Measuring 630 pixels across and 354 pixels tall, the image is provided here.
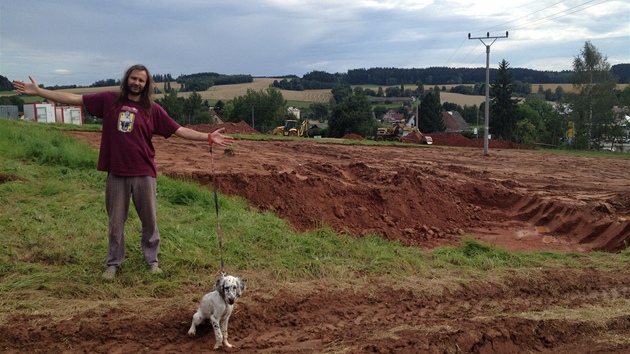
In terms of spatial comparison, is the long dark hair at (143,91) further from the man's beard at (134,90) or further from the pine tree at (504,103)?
the pine tree at (504,103)

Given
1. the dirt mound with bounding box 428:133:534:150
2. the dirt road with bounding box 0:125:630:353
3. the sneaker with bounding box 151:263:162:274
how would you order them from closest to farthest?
the dirt road with bounding box 0:125:630:353, the sneaker with bounding box 151:263:162:274, the dirt mound with bounding box 428:133:534:150

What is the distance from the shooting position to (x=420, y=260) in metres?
7.11

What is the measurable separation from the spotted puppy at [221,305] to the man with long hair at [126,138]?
4.80ft

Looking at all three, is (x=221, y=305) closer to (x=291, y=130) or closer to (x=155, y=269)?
(x=155, y=269)

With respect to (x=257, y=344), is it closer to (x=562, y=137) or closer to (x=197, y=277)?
(x=197, y=277)

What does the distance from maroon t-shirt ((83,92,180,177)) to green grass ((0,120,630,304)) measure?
43.3 inches

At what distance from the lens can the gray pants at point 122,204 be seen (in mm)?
5203

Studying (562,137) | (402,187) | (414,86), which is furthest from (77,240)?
(414,86)

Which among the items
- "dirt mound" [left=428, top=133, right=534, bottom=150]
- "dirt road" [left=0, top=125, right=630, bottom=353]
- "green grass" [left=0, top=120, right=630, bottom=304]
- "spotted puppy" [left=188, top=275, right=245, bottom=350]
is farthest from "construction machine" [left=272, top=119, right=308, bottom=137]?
"spotted puppy" [left=188, top=275, right=245, bottom=350]

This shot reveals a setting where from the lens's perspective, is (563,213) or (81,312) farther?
(563,213)

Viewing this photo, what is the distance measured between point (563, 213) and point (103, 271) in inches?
415

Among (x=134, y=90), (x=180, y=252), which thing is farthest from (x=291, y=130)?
(x=134, y=90)

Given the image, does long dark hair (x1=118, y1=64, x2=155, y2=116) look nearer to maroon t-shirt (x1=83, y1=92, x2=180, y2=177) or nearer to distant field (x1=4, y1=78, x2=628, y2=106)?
maroon t-shirt (x1=83, y1=92, x2=180, y2=177)

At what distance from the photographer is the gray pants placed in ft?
17.1
